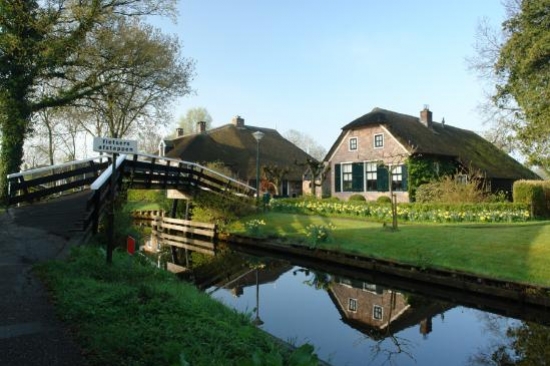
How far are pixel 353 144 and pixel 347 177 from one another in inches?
89.5

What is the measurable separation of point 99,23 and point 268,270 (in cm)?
1248

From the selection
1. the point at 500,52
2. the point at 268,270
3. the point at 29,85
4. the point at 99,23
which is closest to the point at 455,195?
the point at 500,52

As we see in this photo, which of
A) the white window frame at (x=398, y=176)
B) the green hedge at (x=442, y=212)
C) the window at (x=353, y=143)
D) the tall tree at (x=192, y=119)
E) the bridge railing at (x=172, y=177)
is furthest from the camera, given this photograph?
the tall tree at (x=192, y=119)

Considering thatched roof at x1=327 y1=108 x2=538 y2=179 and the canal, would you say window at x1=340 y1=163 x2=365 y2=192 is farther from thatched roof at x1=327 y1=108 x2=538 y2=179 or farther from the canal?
the canal

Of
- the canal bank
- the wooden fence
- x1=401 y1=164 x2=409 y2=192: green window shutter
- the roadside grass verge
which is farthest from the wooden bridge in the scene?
x1=401 y1=164 x2=409 y2=192: green window shutter

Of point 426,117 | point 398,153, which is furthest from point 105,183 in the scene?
point 426,117

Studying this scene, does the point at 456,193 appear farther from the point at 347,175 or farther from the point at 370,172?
the point at 347,175

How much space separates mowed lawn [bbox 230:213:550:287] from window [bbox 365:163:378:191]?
11514mm

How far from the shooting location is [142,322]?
4.35 m

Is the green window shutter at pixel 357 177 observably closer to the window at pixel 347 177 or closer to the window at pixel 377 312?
the window at pixel 347 177

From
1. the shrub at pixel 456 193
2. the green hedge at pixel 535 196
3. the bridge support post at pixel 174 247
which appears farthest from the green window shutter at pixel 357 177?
the bridge support post at pixel 174 247

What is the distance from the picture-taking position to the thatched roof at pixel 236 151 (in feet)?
111

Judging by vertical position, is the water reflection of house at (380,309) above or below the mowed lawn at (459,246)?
below

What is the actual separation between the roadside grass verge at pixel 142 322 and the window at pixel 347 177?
22387mm
